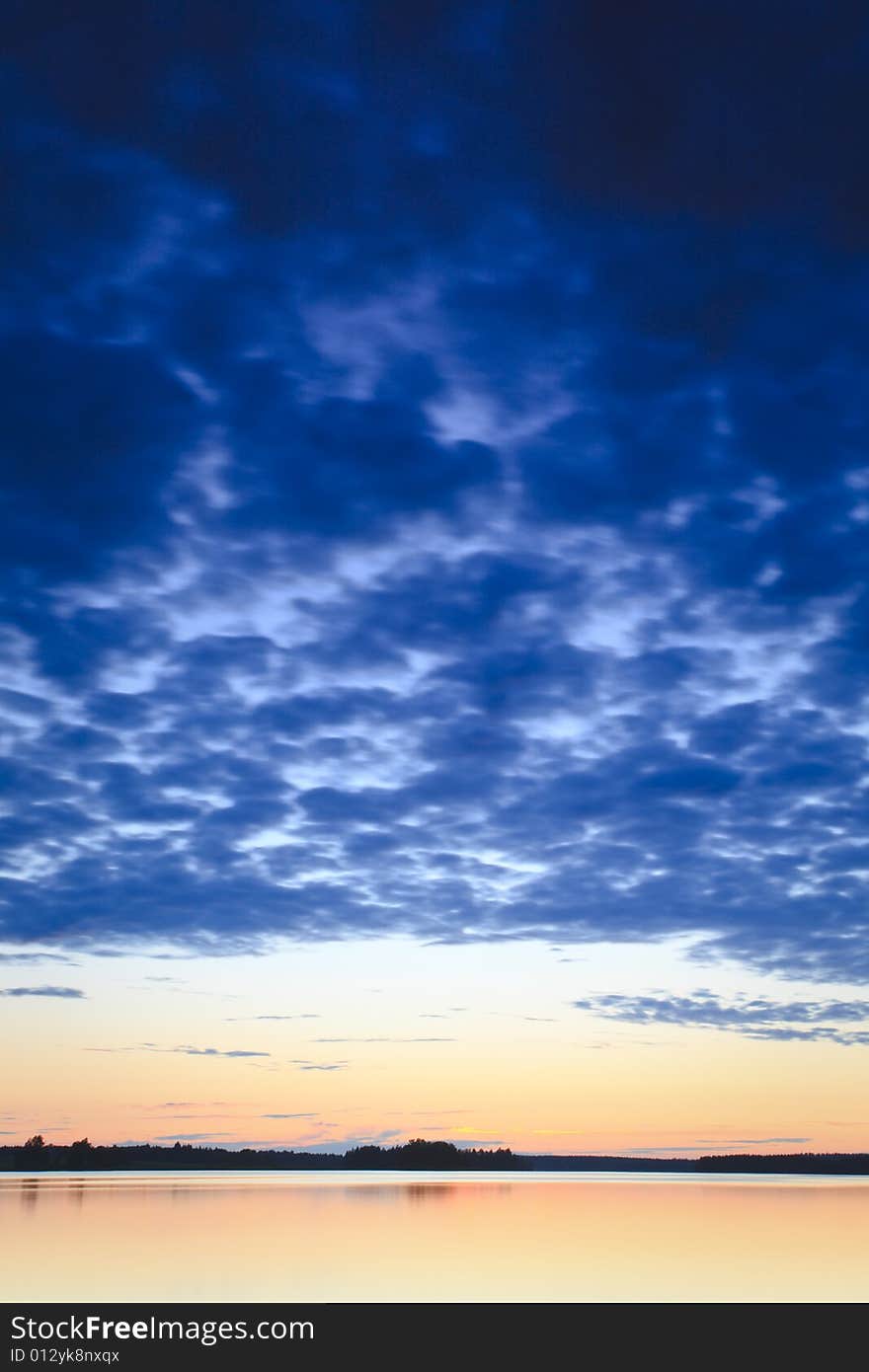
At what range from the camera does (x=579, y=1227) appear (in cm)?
7025

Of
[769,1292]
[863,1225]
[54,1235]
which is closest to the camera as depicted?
[769,1292]

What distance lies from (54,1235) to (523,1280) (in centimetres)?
2993

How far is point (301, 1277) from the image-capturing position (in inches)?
1647
